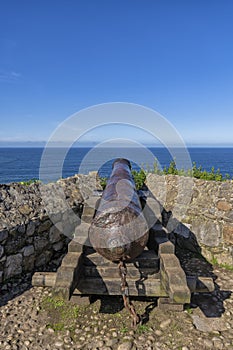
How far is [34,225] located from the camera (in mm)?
4570

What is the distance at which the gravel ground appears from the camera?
3.05m

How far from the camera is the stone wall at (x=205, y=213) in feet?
17.1

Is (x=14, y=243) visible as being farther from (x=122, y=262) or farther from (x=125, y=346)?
(x=125, y=346)

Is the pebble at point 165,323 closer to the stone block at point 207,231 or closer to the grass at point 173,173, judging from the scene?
the stone block at point 207,231

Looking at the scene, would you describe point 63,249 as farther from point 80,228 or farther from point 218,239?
point 218,239

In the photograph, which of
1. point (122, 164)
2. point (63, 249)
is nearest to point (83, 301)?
point (63, 249)

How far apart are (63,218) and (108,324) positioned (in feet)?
7.64

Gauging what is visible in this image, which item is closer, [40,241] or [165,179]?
[40,241]

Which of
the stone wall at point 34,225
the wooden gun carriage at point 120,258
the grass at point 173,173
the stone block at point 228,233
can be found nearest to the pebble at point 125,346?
the wooden gun carriage at point 120,258

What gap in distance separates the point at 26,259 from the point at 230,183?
3998 mm

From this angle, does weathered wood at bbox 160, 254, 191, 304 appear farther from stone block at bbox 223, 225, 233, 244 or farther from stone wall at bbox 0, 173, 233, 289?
stone block at bbox 223, 225, 233, 244

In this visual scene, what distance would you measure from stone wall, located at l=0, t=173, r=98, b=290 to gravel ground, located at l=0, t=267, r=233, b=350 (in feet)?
1.59

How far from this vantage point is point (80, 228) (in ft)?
13.7

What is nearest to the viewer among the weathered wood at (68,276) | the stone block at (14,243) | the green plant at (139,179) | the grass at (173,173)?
the weathered wood at (68,276)
